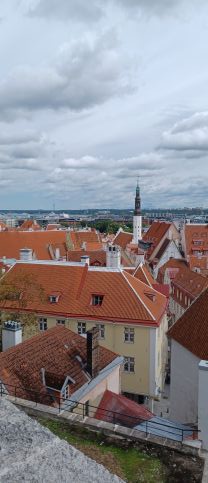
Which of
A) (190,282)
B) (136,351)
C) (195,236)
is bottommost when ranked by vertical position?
(136,351)

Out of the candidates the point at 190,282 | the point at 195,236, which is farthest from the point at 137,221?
the point at 190,282

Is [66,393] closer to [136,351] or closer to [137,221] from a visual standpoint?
[136,351]

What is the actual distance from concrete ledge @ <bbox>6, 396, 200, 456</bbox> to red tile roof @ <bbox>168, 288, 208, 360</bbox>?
389 inches

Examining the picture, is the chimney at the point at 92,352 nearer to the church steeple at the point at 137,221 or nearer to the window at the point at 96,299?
the window at the point at 96,299

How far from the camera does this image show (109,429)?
37.2ft

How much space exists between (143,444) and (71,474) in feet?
12.8

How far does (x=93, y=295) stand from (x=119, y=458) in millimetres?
19308

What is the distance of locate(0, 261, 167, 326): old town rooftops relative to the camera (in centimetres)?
2784

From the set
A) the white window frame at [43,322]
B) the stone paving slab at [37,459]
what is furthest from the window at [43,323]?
the stone paving slab at [37,459]

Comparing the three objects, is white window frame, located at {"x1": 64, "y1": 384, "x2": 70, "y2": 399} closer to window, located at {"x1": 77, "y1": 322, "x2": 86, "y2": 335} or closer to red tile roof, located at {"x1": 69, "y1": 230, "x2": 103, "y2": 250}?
window, located at {"x1": 77, "y1": 322, "x2": 86, "y2": 335}

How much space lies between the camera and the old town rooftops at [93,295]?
27844 mm

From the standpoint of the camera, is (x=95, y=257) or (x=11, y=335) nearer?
(x=11, y=335)

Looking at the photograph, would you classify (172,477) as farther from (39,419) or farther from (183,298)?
(183,298)

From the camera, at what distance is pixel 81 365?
18.8m
